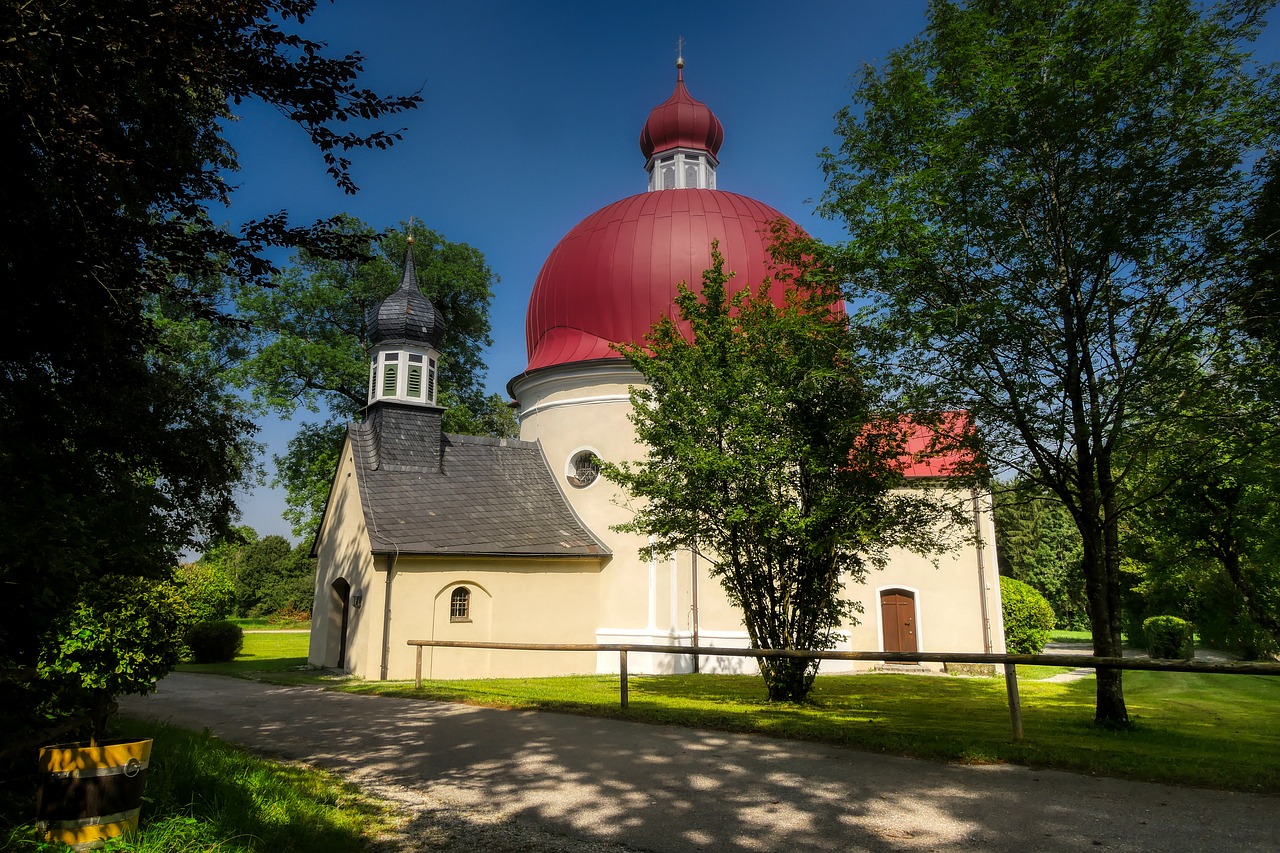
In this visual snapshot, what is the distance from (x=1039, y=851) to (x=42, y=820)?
5305 mm

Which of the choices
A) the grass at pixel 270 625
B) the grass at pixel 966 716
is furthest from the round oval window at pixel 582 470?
the grass at pixel 270 625

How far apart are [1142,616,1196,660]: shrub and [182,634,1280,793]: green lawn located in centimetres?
556

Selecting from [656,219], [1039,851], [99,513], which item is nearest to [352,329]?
[656,219]

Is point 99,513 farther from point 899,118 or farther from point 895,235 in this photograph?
point 899,118

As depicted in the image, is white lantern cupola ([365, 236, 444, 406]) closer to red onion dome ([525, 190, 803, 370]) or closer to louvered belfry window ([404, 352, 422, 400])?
louvered belfry window ([404, 352, 422, 400])

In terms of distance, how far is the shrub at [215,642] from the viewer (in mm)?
21156

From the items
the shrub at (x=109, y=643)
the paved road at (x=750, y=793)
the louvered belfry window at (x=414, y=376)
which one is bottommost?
the paved road at (x=750, y=793)

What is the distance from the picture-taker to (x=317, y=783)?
5988 mm

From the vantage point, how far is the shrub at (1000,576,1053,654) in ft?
74.1

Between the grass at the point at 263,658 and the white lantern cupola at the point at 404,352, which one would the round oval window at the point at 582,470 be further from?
the grass at the point at 263,658

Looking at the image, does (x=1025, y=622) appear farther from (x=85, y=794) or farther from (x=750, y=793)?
(x=85, y=794)

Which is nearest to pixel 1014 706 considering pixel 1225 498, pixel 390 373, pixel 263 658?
pixel 1225 498

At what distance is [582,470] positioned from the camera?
20.0 m

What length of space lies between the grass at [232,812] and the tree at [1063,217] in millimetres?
7507
